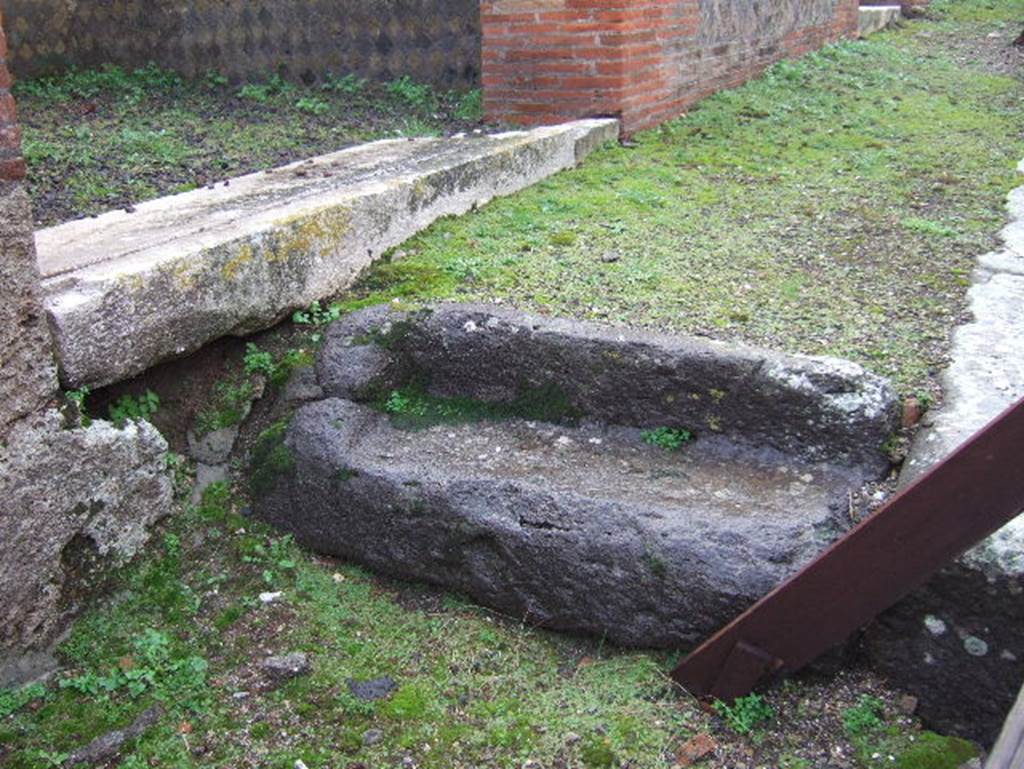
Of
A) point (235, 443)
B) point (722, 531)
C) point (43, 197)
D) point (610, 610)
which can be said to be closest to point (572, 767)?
point (610, 610)

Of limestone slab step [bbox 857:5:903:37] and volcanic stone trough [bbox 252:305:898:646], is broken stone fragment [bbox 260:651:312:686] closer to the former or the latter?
volcanic stone trough [bbox 252:305:898:646]

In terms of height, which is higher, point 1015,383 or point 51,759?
point 1015,383

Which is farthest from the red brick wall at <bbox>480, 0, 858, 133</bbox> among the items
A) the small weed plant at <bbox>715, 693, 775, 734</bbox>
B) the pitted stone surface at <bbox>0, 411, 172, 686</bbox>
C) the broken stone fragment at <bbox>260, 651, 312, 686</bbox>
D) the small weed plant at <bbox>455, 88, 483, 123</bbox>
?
the small weed plant at <bbox>715, 693, 775, 734</bbox>

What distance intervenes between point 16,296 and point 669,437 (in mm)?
1838

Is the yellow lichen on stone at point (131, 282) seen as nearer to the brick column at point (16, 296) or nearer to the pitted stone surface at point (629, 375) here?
the brick column at point (16, 296)

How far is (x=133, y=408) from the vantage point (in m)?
3.02

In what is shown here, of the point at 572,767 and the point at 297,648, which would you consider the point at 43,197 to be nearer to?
the point at 297,648

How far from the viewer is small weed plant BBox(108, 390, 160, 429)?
294 cm

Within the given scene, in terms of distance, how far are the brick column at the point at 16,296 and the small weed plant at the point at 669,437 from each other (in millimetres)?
1711

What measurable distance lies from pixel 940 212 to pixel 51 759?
13.3ft

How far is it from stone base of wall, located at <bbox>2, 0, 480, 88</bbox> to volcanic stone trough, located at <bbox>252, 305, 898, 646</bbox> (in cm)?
363

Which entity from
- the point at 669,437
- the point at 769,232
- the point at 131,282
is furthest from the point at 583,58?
the point at 131,282

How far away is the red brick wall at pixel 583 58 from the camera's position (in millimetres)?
5422

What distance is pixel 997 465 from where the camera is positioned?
2014 millimetres
